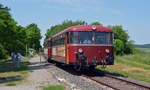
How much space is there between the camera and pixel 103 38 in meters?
15.3

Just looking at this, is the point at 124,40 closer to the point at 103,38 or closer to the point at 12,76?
the point at 103,38

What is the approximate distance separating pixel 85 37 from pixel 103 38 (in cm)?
124

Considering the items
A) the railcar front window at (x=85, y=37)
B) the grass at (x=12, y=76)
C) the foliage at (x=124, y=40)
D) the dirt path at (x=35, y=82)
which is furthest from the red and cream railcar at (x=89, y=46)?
the foliage at (x=124, y=40)

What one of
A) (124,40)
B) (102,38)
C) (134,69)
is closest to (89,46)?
(102,38)

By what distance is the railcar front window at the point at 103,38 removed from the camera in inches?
597

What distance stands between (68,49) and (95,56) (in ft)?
6.16

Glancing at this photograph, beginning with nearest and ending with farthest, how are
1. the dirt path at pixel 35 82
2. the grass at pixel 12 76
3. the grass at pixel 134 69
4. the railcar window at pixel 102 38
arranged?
the dirt path at pixel 35 82 → the grass at pixel 12 76 → the railcar window at pixel 102 38 → the grass at pixel 134 69

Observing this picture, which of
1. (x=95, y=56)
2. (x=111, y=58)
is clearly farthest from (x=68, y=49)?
(x=111, y=58)

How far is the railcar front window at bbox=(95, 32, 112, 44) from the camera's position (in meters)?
15.2

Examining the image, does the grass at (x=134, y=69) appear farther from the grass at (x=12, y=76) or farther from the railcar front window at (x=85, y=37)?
the grass at (x=12, y=76)

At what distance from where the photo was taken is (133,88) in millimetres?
10703

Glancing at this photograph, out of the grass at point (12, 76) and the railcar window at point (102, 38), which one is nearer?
the grass at point (12, 76)

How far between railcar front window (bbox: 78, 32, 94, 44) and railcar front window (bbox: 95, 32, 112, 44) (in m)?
0.38

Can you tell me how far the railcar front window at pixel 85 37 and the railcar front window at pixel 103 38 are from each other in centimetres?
38
